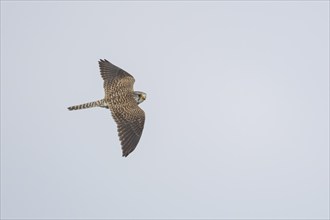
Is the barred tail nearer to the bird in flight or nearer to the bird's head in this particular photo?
the bird in flight

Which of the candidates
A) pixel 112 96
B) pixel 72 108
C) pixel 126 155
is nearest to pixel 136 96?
pixel 112 96

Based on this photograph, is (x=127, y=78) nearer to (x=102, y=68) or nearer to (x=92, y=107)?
(x=102, y=68)

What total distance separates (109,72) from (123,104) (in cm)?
267

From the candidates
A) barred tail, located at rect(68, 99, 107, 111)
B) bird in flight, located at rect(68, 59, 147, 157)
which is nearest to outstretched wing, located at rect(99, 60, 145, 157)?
bird in flight, located at rect(68, 59, 147, 157)

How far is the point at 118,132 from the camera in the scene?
2616cm

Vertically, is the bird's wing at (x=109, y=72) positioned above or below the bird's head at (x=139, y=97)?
above

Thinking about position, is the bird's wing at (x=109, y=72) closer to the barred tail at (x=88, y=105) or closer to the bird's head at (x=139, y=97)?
the bird's head at (x=139, y=97)

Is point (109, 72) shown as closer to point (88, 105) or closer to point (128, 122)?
point (88, 105)

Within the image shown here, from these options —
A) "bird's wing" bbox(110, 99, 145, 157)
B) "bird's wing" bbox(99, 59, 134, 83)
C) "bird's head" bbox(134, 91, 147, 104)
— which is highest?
"bird's wing" bbox(99, 59, 134, 83)

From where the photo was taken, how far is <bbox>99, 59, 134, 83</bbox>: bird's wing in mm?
29916

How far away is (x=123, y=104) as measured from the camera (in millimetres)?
28141

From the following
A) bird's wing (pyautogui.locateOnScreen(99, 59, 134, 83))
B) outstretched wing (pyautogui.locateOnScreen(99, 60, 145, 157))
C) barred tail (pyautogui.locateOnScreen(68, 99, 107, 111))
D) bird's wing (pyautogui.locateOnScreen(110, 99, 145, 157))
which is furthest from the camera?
bird's wing (pyautogui.locateOnScreen(99, 59, 134, 83))

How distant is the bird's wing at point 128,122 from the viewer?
2570 centimetres

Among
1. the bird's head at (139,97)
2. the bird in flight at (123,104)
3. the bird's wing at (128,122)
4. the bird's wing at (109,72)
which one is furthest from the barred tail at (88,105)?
the bird's wing at (109,72)
